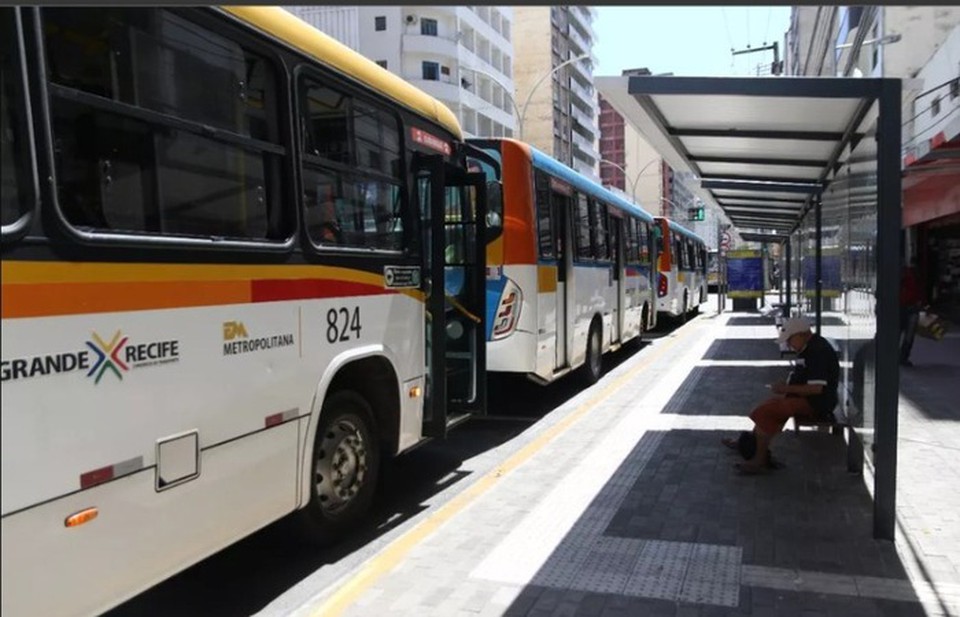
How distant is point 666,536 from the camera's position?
4.85 metres

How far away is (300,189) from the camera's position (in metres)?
4.37

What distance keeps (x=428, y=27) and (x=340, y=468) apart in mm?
58071

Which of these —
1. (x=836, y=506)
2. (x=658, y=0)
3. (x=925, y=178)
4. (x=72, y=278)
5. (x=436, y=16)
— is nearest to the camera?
(x=658, y=0)

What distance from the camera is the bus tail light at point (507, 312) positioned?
8.28m

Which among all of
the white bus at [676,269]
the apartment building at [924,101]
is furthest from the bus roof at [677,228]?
the apartment building at [924,101]

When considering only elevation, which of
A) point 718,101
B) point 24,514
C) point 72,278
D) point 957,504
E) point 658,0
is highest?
point 718,101

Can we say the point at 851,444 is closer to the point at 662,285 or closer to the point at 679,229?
the point at 662,285

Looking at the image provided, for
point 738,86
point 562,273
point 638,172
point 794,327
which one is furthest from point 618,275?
point 638,172

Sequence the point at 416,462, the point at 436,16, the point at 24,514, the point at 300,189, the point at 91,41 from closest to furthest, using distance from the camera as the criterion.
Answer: the point at 24,514
the point at 91,41
the point at 300,189
the point at 416,462
the point at 436,16

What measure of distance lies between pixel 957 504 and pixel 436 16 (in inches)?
2278

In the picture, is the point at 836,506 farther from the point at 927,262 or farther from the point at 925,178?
the point at 927,262

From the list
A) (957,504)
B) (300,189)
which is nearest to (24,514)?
(300,189)

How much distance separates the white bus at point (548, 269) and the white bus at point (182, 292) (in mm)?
2879

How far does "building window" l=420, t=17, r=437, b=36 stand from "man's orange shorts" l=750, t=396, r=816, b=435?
56.1 meters
